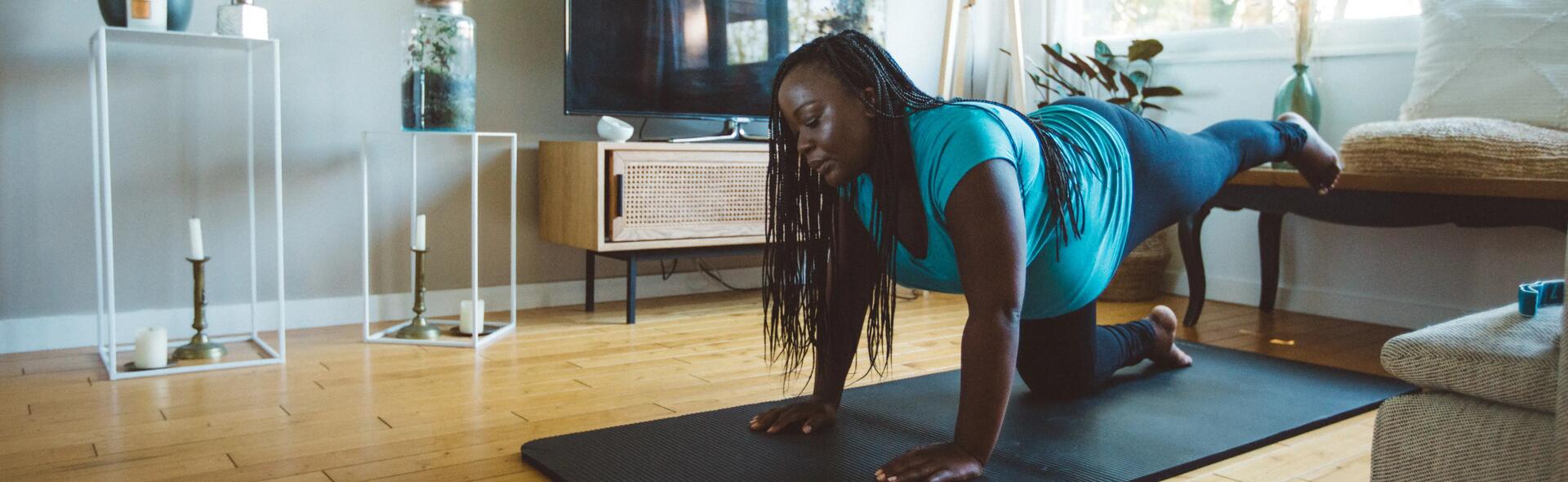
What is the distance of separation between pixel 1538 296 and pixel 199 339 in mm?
2394

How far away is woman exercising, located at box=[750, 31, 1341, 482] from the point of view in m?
1.40

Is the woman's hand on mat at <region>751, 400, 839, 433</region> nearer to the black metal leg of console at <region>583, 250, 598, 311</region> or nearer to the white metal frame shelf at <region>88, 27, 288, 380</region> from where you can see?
the white metal frame shelf at <region>88, 27, 288, 380</region>

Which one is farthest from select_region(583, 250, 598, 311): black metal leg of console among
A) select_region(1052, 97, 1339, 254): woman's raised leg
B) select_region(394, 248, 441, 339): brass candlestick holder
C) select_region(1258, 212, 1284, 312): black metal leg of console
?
select_region(1258, 212, 1284, 312): black metal leg of console

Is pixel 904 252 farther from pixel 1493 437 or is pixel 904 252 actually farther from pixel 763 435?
pixel 1493 437

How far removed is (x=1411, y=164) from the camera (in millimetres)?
2514

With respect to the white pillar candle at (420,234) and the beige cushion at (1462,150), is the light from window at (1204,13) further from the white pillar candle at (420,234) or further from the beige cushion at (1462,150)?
the white pillar candle at (420,234)

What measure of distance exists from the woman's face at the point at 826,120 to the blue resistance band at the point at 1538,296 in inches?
31.4

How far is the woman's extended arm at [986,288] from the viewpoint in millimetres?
1374

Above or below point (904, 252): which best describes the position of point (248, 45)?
above

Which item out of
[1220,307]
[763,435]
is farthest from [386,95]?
[1220,307]

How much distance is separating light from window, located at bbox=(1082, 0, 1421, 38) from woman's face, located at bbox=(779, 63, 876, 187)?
2.25 metres

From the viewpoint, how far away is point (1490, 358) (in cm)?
116

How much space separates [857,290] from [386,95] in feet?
5.68

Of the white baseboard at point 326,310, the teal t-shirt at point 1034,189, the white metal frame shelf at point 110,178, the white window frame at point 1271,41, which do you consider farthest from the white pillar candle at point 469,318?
the white window frame at point 1271,41
